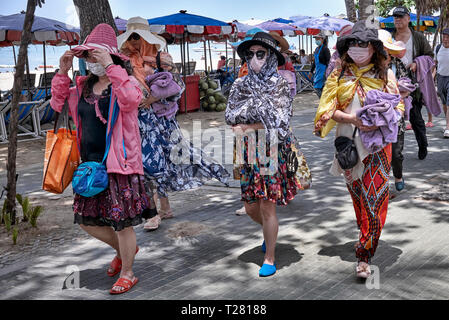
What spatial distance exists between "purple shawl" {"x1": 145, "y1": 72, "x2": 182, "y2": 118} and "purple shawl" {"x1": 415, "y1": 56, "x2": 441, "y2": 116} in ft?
11.9

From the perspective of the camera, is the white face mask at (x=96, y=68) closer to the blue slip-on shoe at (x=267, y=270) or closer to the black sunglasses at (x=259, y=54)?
the black sunglasses at (x=259, y=54)

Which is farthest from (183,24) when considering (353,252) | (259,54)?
(353,252)

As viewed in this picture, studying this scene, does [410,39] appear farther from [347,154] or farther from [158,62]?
[347,154]

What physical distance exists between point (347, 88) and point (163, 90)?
190 cm

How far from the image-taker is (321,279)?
4.32 m

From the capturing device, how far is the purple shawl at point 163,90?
5.46 m

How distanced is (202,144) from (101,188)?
23.4 feet

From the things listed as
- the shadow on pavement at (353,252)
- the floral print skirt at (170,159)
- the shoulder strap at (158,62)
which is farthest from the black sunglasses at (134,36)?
the shadow on pavement at (353,252)

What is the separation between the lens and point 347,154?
167 inches

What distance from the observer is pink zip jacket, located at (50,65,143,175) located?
3969mm
